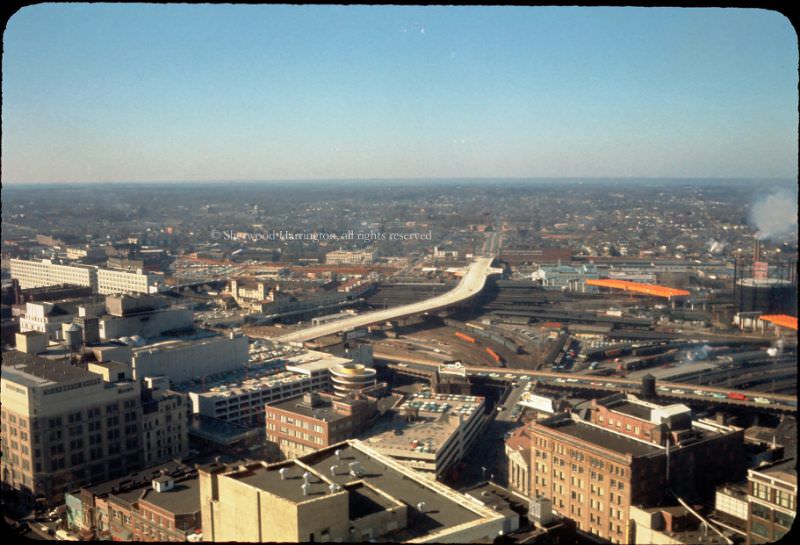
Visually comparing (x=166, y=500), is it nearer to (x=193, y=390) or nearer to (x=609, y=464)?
(x=609, y=464)

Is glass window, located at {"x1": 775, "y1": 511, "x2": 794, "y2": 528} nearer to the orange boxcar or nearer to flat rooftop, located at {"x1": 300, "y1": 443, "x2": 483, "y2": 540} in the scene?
flat rooftop, located at {"x1": 300, "y1": 443, "x2": 483, "y2": 540}

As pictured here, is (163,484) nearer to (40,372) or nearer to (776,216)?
(40,372)

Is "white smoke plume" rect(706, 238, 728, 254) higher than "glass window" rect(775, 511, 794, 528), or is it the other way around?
"white smoke plume" rect(706, 238, 728, 254)

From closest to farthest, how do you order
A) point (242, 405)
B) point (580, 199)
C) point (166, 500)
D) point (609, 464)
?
point (166, 500), point (609, 464), point (242, 405), point (580, 199)

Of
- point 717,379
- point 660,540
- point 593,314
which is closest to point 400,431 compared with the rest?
point 660,540

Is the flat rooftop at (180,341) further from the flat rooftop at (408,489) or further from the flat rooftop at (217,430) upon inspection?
the flat rooftop at (408,489)

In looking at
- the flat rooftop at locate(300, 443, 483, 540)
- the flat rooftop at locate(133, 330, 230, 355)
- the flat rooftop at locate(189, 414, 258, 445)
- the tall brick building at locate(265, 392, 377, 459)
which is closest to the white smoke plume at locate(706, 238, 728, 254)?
the flat rooftop at locate(133, 330, 230, 355)

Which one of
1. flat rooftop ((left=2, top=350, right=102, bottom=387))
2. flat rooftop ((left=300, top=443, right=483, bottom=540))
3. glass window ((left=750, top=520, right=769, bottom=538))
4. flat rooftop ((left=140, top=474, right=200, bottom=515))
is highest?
flat rooftop ((left=300, top=443, right=483, bottom=540))

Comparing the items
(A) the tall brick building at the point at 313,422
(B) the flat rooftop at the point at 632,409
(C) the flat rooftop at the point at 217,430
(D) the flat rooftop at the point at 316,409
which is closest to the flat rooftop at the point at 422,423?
(A) the tall brick building at the point at 313,422
